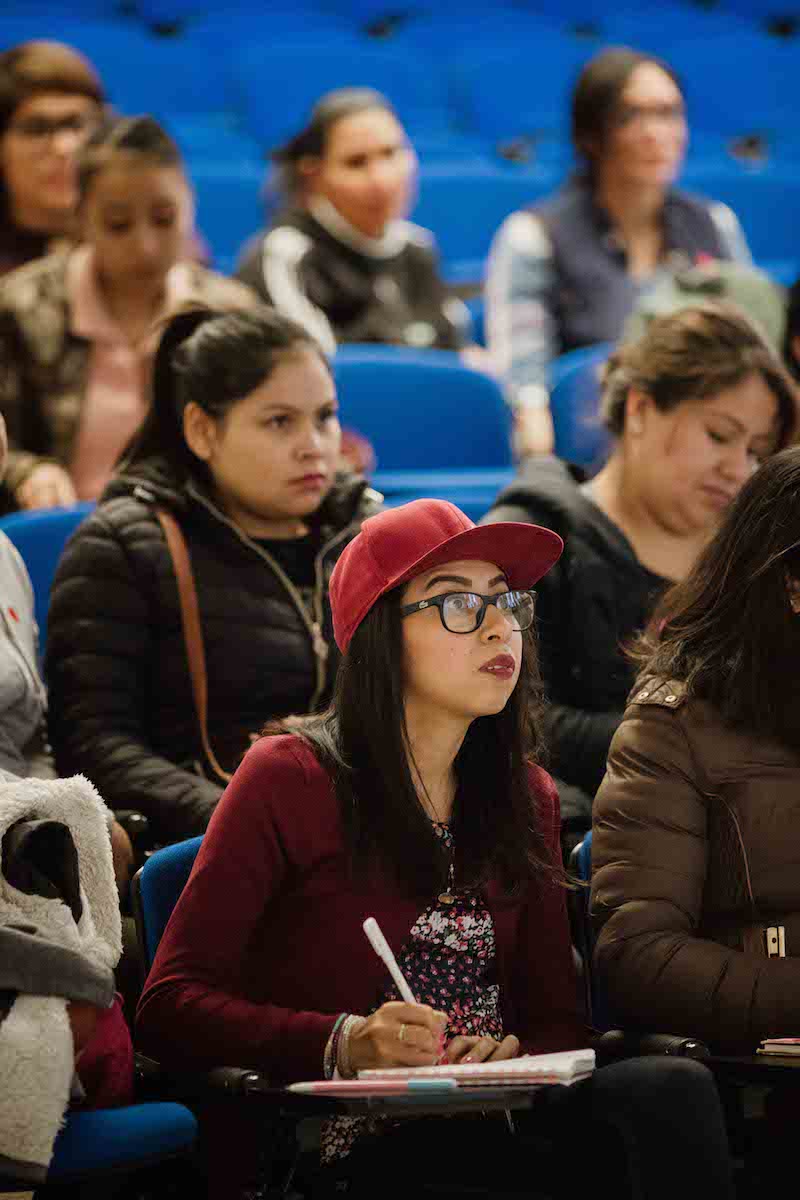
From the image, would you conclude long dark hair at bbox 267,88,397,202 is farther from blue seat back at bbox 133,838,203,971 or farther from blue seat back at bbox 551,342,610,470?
blue seat back at bbox 133,838,203,971

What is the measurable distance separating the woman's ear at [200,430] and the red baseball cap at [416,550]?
89 cm

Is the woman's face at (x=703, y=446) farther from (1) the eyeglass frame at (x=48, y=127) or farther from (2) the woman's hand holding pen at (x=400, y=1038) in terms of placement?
(1) the eyeglass frame at (x=48, y=127)

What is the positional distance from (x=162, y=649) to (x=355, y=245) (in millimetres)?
2261

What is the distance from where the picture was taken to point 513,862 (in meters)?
2.16

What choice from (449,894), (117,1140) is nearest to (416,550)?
(449,894)

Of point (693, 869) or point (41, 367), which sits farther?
point (41, 367)

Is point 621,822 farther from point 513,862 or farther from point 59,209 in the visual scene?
point 59,209

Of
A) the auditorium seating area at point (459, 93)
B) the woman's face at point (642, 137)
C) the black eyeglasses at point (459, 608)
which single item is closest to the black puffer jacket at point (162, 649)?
the black eyeglasses at point (459, 608)

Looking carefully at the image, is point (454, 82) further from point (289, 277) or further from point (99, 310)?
point (99, 310)

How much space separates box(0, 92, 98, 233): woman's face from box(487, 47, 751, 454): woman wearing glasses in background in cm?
119

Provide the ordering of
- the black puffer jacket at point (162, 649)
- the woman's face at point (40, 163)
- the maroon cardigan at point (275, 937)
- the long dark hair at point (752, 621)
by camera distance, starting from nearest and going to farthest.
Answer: the maroon cardigan at point (275, 937) → the long dark hair at point (752, 621) → the black puffer jacket at point (162, 649) → the woman's face at point (40, 163)

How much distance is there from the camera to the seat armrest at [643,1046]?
1992mm

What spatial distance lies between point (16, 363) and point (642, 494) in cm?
154

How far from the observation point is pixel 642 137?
500 centimetres
